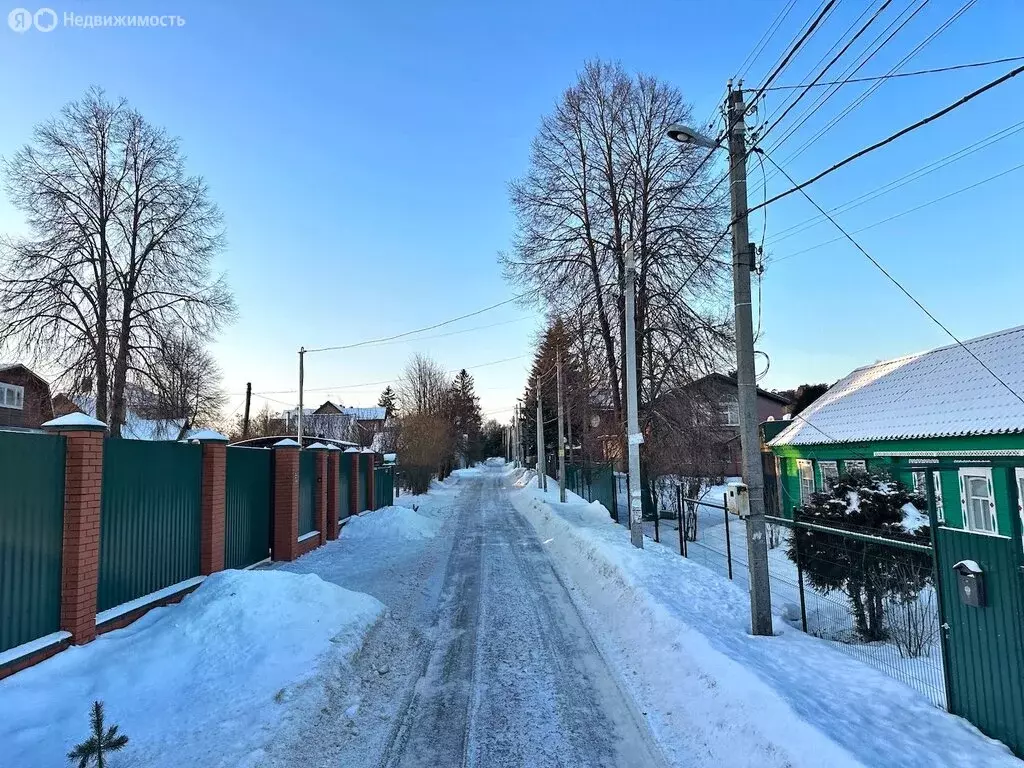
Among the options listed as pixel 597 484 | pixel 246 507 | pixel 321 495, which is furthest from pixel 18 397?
pixel 597 484

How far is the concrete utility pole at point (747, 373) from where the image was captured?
690cm

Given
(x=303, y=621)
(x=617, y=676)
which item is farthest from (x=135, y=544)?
(x=617, y=676)

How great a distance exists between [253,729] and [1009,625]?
524 cm

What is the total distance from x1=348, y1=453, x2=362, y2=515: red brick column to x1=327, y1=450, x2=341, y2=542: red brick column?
2819 mm

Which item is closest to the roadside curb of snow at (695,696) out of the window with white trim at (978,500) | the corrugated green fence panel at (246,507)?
the corrugated green fence panel at (246,507)

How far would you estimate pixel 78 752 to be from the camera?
9.12 ft

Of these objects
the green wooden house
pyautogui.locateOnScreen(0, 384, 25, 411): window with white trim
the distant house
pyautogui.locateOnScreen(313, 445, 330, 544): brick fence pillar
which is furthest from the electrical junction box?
pyautogui.locateOnScreen(0, 384, 25, 411): window with white trim

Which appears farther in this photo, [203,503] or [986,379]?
[986,379]

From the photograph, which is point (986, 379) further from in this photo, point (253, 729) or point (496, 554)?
point (253, 729)

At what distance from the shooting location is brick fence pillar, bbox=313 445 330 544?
46.4 ft

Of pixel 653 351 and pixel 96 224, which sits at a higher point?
pixel 96 224

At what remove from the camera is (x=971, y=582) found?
168 inches

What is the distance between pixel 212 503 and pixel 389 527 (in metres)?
8.35

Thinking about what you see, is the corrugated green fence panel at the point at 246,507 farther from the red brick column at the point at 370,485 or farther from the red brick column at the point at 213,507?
the red brick column at the point at 370,485
